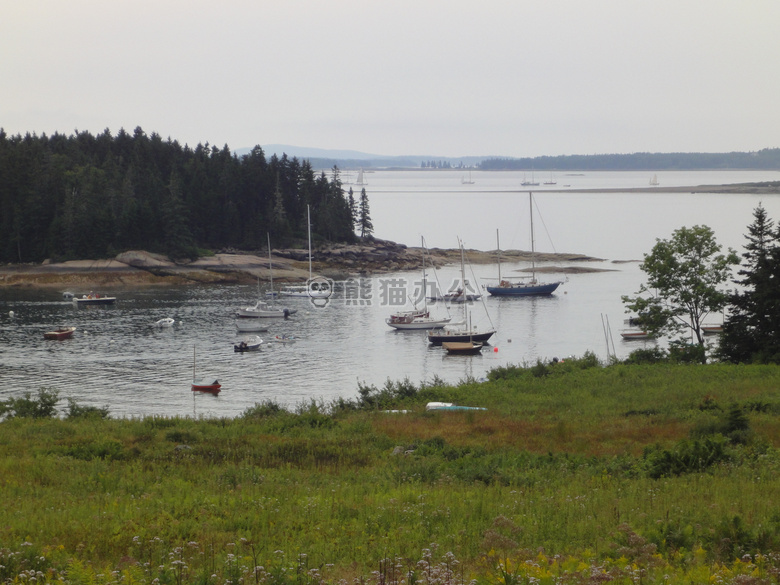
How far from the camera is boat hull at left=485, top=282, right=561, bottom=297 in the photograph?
85.4m

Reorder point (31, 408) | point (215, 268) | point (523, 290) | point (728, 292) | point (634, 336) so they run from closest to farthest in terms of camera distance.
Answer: point (31, 408), point (728, 292), point (634, 336), point (523, 290), point (215, 268)

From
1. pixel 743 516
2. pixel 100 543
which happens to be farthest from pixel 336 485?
pixel 743 516

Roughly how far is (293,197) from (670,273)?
265ft

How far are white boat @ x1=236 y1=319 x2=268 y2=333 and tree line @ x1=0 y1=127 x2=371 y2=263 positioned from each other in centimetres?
3665

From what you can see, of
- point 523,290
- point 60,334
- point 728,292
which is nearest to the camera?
point 728,292

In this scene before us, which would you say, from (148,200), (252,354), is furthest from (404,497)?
(148,200)

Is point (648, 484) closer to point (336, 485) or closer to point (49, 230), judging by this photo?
point (336, 485)

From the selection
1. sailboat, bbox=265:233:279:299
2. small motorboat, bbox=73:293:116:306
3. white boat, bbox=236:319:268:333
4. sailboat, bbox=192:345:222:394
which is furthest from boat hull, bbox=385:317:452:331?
small motorboat, bbox=73:293:116:306

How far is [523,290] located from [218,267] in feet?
128

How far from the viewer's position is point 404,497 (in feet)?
38.7

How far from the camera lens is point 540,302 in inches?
3204

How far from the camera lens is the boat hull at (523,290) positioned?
8544cm

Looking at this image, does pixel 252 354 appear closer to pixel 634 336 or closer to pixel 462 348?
pixel 462 348

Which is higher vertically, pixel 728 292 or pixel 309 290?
pixel 728 292
